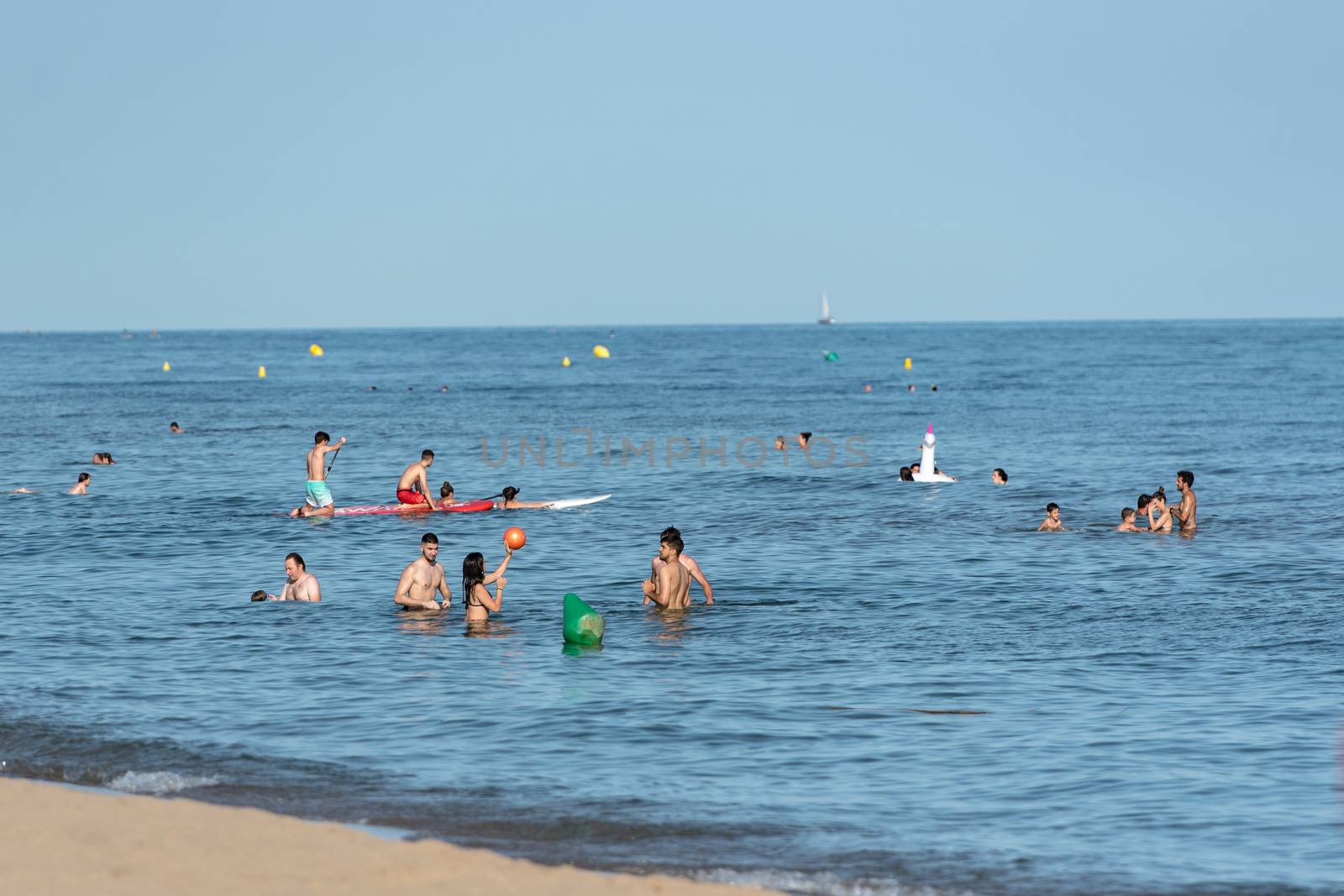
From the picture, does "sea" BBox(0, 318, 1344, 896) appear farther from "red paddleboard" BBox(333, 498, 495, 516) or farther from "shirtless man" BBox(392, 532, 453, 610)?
"red paddleboard" BBox(333, 498, 495, 516)

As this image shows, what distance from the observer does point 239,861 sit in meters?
11.3

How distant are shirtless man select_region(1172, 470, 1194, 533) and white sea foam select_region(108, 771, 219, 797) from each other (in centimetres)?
2129

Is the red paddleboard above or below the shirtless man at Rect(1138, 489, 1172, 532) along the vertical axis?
below

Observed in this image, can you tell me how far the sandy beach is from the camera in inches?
425

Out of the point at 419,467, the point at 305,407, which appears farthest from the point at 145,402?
the point at 419,467

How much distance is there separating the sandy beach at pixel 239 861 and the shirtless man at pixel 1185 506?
2118cm

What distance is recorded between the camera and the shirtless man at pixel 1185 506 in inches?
1181

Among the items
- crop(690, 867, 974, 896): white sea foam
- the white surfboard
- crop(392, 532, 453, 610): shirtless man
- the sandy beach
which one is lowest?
crop(690, 867, 974, 896): white sea foam

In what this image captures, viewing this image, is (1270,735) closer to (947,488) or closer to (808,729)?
(808,729)

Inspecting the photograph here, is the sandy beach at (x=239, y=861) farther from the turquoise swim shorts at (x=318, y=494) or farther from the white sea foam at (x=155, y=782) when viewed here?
the turquoise swim shorts at (x=318, y=494)

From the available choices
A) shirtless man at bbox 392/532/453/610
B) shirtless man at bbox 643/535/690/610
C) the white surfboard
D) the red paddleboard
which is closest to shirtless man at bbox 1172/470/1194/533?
shirtless man at bbox 643/535/690/610

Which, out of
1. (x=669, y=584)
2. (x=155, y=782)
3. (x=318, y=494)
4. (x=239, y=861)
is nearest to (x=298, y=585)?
(x=669, y=584)

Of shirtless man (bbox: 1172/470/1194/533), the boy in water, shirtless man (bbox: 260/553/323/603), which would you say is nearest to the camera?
shirtless man (bbox: 260/553/323/603)

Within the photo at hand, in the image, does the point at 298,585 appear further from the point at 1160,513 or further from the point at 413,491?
the point at 1160,513
